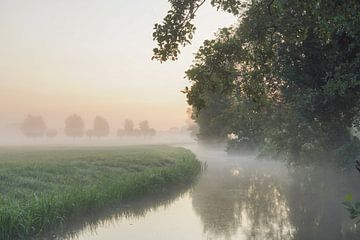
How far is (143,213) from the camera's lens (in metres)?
23.0

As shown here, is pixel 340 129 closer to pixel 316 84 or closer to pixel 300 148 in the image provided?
pixel 300 148

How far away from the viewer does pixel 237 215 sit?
73.6 ft

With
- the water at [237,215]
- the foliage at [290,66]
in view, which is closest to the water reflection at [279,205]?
the water at [237,215]

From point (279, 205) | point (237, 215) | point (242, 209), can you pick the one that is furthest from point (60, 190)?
point (279, 205)

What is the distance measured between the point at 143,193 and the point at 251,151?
52.7 m

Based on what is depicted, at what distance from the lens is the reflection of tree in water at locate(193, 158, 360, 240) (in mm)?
18766

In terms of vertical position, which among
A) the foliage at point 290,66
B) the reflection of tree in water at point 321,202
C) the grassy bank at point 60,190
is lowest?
the reflection of tree in water at point 321,202

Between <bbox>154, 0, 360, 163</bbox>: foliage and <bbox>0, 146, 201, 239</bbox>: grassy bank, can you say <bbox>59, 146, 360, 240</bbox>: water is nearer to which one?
<bbox>0, 146, 201, 239</bbox>: grassy bank

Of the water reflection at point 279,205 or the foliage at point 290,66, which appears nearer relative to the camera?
the foliage at point 290,66

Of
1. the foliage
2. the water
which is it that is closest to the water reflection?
the water

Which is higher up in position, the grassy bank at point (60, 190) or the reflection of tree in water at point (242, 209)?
the grassy bank at point (60, 190)

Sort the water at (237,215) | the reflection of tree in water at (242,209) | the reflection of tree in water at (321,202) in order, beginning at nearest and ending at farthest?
the water at (237,215), the reflection of tree in water at (242,209), the reflection of tree in water at (321,202)

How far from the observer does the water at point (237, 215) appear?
60.4 feet

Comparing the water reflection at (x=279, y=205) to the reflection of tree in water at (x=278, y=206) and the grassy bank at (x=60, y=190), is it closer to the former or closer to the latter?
the reflection of tree in water at (x=278, y=206)
